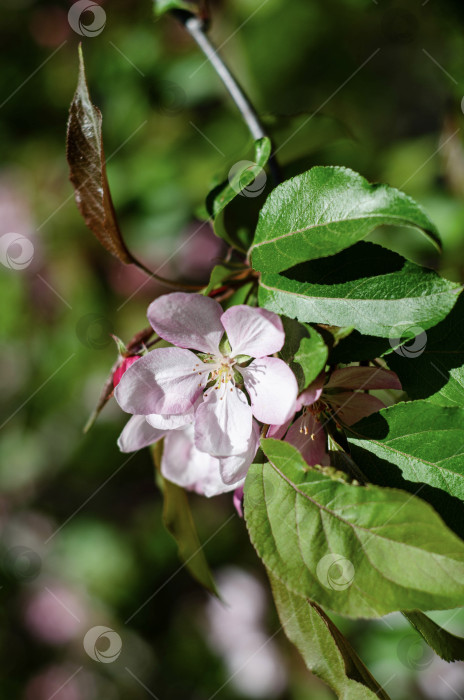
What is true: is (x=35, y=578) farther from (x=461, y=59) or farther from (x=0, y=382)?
(x=461, y=59)

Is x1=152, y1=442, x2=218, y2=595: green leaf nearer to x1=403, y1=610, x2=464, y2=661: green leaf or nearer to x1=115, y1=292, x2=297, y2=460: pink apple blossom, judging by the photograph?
x1=115, y1=292, x2=297, y2=460: pink apple blossom

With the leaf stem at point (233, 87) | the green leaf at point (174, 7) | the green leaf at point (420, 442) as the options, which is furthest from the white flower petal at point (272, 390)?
the green leaf at point (174, 7)

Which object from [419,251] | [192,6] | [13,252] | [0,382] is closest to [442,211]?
[419,251]

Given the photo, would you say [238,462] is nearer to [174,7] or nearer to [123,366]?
[123,366]

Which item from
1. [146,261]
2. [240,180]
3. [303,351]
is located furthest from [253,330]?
[146,261]

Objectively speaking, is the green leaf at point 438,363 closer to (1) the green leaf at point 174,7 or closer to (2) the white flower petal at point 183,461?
(2) the white flower petal at point 183,461

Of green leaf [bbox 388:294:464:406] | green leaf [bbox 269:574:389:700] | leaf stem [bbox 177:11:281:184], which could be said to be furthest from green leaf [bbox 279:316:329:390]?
leaf stem [bbox 177:11:281:184]
